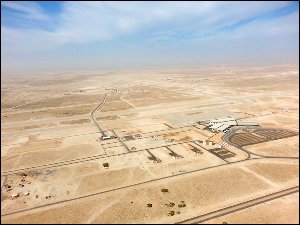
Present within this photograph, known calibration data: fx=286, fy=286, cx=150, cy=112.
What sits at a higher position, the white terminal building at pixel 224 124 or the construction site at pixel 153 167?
the white terminal building at pixel 224 124

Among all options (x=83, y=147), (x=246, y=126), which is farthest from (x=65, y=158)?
(x=246, y=126)

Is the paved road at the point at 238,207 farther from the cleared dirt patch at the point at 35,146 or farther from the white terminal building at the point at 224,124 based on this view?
the cleared dirt patch at the point at 35,146

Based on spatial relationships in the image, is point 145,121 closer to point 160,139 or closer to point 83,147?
point 160,139

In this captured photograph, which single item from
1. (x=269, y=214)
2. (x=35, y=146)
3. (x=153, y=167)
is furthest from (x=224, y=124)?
(x=35, y=146)

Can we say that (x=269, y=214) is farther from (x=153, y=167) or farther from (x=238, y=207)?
(x=153, y=167)

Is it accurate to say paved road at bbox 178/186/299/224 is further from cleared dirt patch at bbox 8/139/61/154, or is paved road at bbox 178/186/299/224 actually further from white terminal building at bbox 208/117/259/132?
cleared dirt patch at bbox 8/139/61/154

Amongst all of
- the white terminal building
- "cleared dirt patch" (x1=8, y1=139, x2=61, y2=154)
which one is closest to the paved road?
the white terminal building

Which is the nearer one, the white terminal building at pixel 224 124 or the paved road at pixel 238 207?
the paved road at pixel 238 207

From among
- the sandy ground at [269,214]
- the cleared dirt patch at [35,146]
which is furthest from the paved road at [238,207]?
the cleared dirt patch at [35,146]

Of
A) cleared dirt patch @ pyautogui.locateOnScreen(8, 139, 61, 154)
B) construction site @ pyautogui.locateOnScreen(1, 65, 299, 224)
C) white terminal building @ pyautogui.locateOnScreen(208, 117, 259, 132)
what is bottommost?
cleared dirt patch @ pyautogui.locateOnScreen(8, 139, 61, 154)
